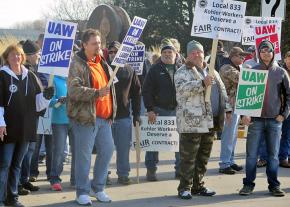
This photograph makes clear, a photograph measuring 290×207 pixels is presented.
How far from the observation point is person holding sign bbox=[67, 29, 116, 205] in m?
7.46

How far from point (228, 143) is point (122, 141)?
2082mm

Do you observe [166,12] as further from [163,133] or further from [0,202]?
[0,202]

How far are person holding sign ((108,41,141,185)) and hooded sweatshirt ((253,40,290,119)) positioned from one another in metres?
1.89

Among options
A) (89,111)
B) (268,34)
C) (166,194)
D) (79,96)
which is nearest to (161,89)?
(166,194)

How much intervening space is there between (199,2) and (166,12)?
1067 inches

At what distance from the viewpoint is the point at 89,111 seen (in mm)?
7496

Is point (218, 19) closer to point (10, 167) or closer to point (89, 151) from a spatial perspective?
point (89, 151)

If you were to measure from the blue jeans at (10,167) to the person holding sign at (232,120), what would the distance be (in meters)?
3.94

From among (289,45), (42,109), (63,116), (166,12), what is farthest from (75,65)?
(166,12)

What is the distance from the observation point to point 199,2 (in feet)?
27.2

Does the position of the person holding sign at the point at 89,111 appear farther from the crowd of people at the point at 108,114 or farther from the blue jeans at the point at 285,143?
the blue jeans at the point at 285,143

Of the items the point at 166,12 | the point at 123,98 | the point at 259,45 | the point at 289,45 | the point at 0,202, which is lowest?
the point at 0,202

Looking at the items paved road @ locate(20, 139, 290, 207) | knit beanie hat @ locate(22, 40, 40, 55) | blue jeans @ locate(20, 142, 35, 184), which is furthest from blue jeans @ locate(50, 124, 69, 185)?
knit beanie hat @ locate(22, 40, 40, 55)

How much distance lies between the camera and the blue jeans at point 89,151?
25.0 ft
